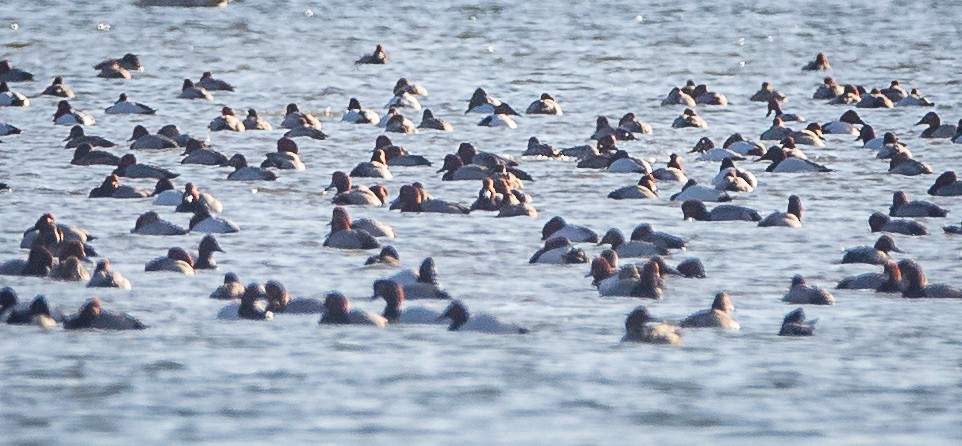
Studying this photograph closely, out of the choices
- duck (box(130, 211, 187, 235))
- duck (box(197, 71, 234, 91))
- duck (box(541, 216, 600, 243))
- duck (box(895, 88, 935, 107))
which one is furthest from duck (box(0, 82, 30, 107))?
duck (box(541, 216, 600, 243))

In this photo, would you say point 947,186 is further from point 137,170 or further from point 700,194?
→ point 137,170

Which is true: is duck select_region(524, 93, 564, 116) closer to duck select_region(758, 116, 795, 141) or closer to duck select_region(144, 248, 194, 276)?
duck select_region(758, 116, 795, 141)

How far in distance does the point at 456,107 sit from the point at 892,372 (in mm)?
32776

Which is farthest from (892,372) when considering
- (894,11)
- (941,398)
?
(894,11)

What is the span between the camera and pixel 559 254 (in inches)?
1045

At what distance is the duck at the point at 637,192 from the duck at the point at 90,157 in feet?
A: 31.7

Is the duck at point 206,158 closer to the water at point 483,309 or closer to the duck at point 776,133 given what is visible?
the water at point 483,309

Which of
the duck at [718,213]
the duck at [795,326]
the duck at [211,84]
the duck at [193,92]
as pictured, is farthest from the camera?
the duck at [211,84]

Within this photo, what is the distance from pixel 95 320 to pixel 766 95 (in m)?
34.3

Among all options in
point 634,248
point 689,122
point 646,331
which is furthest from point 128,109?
point 646,331

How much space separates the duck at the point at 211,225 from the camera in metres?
29.2

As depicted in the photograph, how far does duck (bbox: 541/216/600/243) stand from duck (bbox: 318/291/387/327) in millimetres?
6881

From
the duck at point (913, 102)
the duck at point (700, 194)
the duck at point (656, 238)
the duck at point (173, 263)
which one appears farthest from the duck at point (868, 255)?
the duck at point (913, 102)

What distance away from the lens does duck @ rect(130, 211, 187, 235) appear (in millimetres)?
29047
